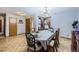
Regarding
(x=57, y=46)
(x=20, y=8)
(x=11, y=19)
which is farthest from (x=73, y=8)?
(x=11, y=19)

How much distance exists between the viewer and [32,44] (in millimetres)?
2109

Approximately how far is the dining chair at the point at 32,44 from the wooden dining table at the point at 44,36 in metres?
0.07

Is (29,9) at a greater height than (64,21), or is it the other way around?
(29,9)

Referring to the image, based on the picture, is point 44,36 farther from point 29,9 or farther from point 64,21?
point 29,9

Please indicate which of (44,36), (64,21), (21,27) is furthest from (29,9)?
(64,21)

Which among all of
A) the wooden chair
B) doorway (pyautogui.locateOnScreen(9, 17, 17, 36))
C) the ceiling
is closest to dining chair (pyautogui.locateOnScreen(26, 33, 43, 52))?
the wooden chair

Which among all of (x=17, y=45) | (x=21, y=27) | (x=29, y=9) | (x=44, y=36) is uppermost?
(x=29, y=9)

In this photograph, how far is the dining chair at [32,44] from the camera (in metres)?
2.07

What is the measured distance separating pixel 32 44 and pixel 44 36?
27 centimetres

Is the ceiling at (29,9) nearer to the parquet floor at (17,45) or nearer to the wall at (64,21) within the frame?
the wall at (64,21)

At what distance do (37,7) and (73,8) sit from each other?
637mm

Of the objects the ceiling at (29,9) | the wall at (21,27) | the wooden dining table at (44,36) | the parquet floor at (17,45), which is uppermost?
the ceiling at (29,9)

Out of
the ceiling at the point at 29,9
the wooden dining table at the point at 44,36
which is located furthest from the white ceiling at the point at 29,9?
the wooden dining table at the point at 44,36

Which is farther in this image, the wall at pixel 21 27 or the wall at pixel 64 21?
the wall at pixel 21 27
